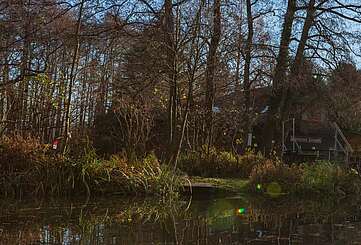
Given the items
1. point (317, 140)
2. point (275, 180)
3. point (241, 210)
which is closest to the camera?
point (241, 210)

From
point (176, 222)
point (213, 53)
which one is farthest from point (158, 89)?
point (176, 222)

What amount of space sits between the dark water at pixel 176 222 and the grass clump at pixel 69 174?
69cm

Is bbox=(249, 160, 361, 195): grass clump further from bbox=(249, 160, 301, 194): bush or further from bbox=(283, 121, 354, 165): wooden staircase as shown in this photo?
bbox=(283, 121, 354, 165): wooden staircase

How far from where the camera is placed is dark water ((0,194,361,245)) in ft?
28.6

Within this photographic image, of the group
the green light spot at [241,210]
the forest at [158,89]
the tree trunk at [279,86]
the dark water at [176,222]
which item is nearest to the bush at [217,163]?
the forest at [158,89]

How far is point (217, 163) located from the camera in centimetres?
2045

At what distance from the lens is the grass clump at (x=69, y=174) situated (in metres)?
13.9

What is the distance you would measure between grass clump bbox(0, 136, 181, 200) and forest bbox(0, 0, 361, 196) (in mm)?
29

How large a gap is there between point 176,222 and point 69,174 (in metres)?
4.61

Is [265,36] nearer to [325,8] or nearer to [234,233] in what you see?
[325,8]

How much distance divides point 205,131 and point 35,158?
31.2 feet

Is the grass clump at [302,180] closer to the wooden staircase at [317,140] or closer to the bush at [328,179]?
the bush at [328,179]

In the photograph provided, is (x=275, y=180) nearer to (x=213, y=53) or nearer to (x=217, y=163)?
(x=217, y=163)

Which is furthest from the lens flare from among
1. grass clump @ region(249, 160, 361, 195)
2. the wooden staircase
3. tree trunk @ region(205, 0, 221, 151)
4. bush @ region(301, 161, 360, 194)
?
the wooden staircase
